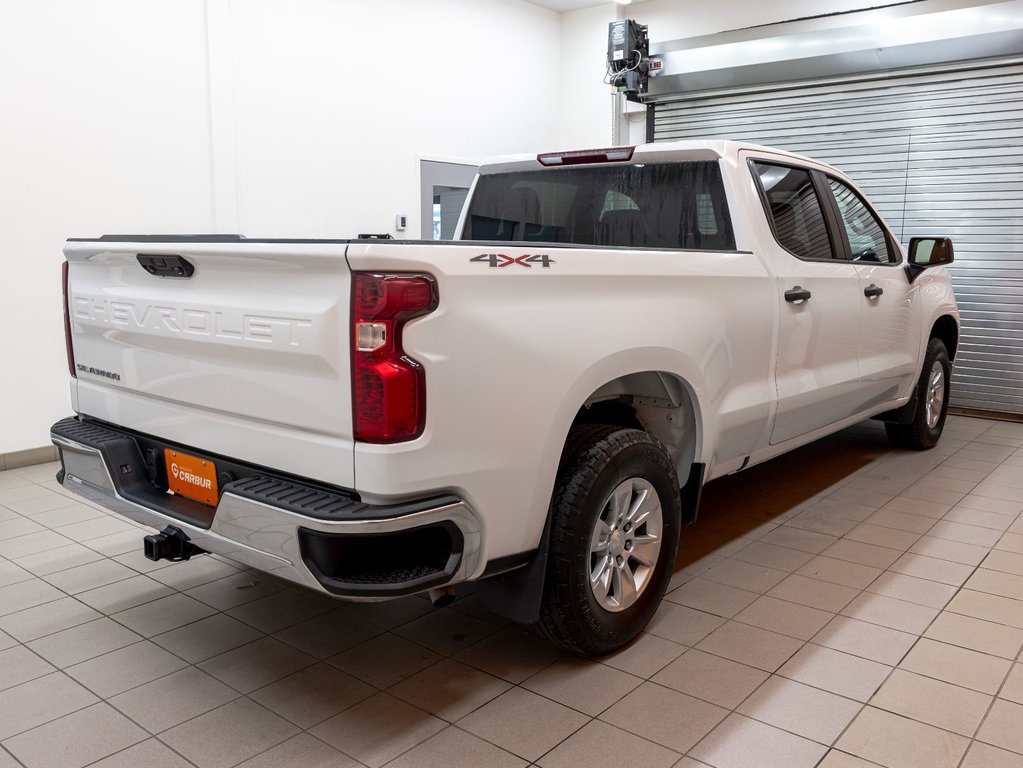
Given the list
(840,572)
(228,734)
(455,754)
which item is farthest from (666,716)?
(840,572)

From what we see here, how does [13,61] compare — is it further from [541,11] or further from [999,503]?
[999,503]

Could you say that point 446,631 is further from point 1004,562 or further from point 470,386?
point 1004,562

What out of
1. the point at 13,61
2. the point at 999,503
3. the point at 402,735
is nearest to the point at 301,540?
the point at 402,735

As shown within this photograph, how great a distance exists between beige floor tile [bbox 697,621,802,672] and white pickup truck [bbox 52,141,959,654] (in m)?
0.26

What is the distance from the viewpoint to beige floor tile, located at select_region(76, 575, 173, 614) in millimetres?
3234

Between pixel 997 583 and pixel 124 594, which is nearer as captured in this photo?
pixel 124 594

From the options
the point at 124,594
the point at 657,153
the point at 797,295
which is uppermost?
the point at 657,153

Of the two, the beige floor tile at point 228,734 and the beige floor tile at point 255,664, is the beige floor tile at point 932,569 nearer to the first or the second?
the beige floor tile at point 255,664

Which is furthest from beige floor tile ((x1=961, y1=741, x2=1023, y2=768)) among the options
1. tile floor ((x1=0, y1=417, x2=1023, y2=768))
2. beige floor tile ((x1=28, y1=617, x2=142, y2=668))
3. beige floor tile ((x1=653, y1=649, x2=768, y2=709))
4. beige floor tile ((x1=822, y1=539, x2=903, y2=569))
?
beige floor tile ((x1=28, y1=617, x2=142, y2=668))

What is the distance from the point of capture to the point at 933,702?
8.33ft

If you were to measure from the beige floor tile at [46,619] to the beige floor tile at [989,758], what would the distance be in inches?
115

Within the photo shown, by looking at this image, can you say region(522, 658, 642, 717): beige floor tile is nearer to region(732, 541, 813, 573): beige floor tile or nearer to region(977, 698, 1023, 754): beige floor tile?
region(977, 698, 1023, 754): beige floor tile

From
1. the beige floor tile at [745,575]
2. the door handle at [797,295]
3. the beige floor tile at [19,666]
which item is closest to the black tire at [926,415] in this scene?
the door handle at [797,295]

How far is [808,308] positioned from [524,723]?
2.22m
